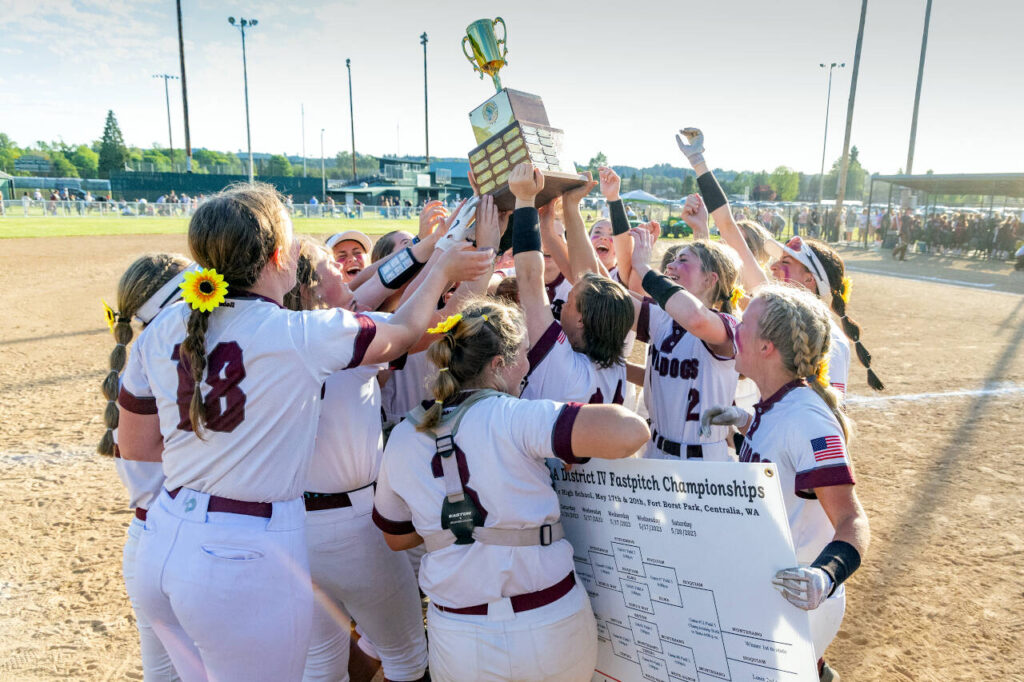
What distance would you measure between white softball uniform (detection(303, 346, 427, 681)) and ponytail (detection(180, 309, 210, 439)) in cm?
70

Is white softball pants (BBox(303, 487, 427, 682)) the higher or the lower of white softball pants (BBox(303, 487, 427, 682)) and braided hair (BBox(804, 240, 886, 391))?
the lower

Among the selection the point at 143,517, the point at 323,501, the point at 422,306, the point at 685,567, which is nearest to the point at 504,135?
the point at 422,306

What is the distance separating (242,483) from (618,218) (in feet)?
10.2

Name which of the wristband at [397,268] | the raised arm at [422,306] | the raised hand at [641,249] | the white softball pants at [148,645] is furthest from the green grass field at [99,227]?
the raised arm at [422,306]

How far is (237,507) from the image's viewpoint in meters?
2.16

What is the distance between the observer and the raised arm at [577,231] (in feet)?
12.6

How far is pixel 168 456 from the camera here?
2.27 metres

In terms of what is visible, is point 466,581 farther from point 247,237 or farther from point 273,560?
point 247,237

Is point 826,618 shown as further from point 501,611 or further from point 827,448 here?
point 501,611

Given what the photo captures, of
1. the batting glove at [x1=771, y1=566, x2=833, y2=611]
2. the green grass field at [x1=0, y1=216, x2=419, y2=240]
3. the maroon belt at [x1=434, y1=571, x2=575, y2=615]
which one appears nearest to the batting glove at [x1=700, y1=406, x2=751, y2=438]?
the batting glove at [x1=771, y1=566, x2=833, y2=611]

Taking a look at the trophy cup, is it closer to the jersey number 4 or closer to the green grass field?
the jersey number 4

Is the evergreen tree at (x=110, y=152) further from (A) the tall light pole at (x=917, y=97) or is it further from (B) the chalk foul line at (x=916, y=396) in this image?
(B) the chalk foul line at (x=916, y=396)

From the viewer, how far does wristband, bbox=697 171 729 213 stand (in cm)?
453

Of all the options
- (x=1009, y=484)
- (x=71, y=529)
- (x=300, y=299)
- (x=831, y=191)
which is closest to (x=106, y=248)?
(x=71, y=529)
